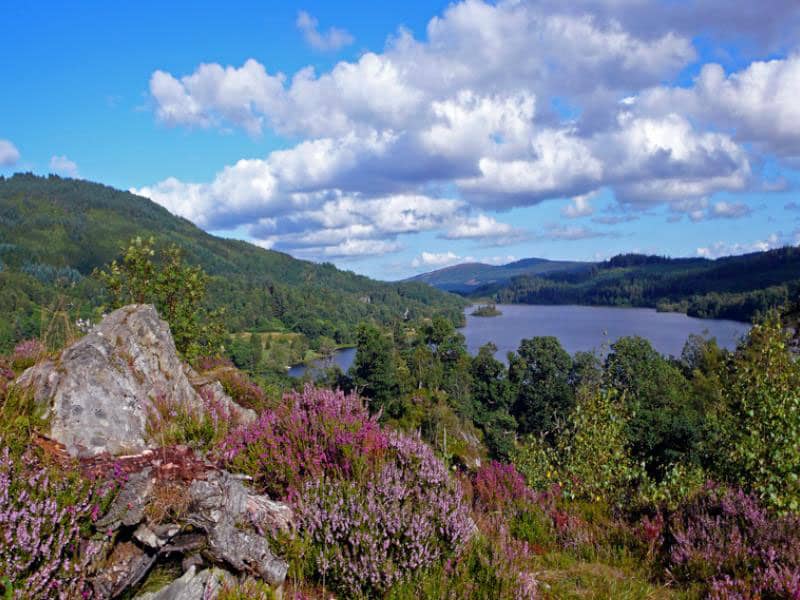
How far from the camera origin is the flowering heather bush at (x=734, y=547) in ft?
14.4

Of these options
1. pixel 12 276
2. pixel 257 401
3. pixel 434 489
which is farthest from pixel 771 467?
pixel 12 276

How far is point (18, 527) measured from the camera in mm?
3543

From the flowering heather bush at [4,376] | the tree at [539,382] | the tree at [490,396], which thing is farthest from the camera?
the tree at [539,382]

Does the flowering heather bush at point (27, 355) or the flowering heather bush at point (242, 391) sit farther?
the flowering heather bush at point (242, 391)

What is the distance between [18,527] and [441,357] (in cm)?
8333

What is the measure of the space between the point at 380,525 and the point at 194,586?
61.4 inches

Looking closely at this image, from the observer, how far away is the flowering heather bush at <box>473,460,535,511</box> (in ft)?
22.2

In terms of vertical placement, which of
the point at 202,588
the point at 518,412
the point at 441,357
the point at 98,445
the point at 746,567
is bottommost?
the point at 518,412

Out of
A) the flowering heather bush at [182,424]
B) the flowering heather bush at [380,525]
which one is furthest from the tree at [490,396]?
the flowering heather bush at [380,525]

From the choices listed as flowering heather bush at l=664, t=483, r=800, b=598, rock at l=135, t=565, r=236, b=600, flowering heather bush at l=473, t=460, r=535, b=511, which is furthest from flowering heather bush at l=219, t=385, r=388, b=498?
flowering heather bush at l=664, t=483, r=800, b=598

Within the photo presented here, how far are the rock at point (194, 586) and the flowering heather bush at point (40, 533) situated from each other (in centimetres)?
60

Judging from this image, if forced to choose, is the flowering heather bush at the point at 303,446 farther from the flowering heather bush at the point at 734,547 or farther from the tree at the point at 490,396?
the tree at the point at 490,396

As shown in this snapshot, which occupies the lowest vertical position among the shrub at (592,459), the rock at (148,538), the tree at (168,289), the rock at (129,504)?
the shrub at (592,459)

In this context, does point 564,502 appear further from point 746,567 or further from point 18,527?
point 18,527
